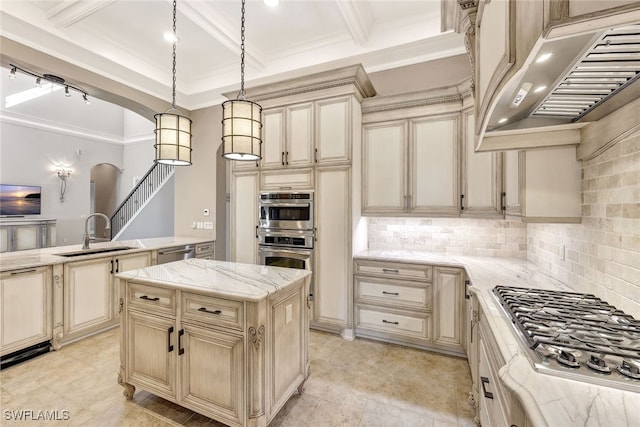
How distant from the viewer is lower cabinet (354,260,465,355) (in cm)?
259

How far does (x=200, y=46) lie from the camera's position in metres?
3.64

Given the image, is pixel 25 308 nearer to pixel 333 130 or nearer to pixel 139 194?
pixel 333 130

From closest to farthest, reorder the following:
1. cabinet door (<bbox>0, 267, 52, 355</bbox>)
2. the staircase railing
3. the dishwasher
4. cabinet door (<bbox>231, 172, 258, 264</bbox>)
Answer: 1. cabinet door (<bbox>0, 267, 52, 355</bbox>)
2. cabinet door (<bbox>231, 172, 258, 264</bbox>)
3. the dishwasher
4. the staircase railing

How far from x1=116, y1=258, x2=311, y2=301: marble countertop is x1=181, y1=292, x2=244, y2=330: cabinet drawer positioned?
5 centimetres

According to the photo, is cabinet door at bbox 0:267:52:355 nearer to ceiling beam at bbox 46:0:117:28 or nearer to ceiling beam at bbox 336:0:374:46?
ceiling beam at bbox 46:0:117:28

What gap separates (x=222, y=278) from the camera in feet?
6.15

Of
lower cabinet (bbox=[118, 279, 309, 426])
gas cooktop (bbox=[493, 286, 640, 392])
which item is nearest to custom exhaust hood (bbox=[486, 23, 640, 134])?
gas cooktop (bbox=[493, 286, 640, 392])

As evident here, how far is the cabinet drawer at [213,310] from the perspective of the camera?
157cm

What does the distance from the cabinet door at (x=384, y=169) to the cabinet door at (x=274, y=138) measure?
1.01 m

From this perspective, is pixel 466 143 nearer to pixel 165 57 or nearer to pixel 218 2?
pixel 218 2

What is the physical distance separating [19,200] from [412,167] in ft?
28.6

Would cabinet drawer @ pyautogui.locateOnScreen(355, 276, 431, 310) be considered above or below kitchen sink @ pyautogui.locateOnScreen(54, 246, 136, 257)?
→ below

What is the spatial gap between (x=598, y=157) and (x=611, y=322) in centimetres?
93

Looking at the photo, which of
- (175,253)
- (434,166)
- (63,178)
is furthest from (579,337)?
(63,178)
